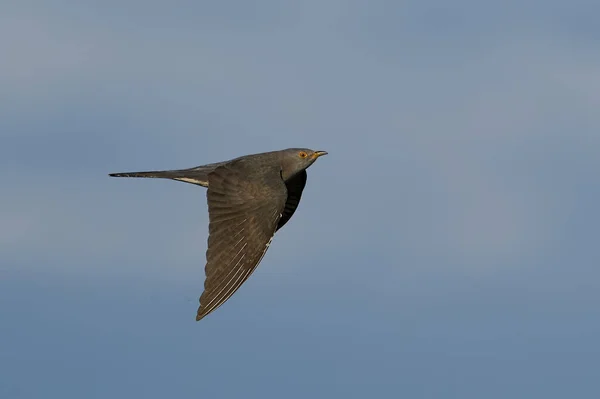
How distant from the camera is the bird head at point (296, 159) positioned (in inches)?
827

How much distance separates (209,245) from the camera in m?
18.6

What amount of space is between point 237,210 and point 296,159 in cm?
240

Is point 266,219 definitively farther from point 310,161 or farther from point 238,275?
point 310,161

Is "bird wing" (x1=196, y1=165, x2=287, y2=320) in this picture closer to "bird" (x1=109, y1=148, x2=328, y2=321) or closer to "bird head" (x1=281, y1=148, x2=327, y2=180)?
"bird" (x1=109, y1=148, x2=328, y2=321)

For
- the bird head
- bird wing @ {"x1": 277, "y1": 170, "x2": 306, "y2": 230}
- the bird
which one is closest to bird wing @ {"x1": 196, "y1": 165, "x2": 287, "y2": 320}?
the bird

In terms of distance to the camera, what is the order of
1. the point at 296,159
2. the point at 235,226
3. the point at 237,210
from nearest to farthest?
the point at 235,226, the point at 237,210, the point at 296,159

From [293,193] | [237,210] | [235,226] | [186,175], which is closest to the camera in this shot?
[235,226]

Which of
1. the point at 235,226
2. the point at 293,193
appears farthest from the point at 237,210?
the point at 293,193

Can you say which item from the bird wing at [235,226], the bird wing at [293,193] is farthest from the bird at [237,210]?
the bird wing at [293,193]

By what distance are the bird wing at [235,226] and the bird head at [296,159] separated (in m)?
1.05

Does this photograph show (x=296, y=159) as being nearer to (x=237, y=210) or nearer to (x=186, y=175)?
(x=186, y=175)

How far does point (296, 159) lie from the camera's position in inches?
834

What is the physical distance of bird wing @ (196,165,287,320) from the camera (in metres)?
18.1

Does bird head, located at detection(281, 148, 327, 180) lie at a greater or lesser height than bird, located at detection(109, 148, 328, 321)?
greater
